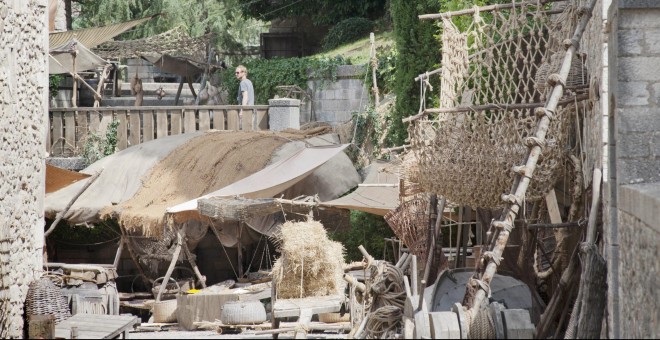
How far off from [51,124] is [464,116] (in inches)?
443

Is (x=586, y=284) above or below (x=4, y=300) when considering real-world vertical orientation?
above

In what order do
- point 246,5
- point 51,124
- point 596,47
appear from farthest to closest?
point 246,5 < point 51,124 < point 596,47

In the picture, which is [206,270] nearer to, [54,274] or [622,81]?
[54,274]

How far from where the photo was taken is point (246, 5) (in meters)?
33.7

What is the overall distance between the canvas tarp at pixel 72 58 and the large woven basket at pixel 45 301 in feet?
29.8

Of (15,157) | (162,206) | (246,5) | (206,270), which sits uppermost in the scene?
(246,5)

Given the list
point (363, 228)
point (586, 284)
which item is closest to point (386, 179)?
point (363, 228)

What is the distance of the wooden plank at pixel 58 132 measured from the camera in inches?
775

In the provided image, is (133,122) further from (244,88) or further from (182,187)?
(182,187)

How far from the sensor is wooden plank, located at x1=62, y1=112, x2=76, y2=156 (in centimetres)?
1963

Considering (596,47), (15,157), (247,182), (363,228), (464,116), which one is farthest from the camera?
(363,228)

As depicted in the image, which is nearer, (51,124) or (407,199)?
(407,199)

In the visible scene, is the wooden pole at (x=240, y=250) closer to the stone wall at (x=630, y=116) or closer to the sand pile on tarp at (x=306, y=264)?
the sand pile on tarp at (x=306, y=264)

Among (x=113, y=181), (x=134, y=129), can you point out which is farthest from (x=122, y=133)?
(x=113, y=181)
